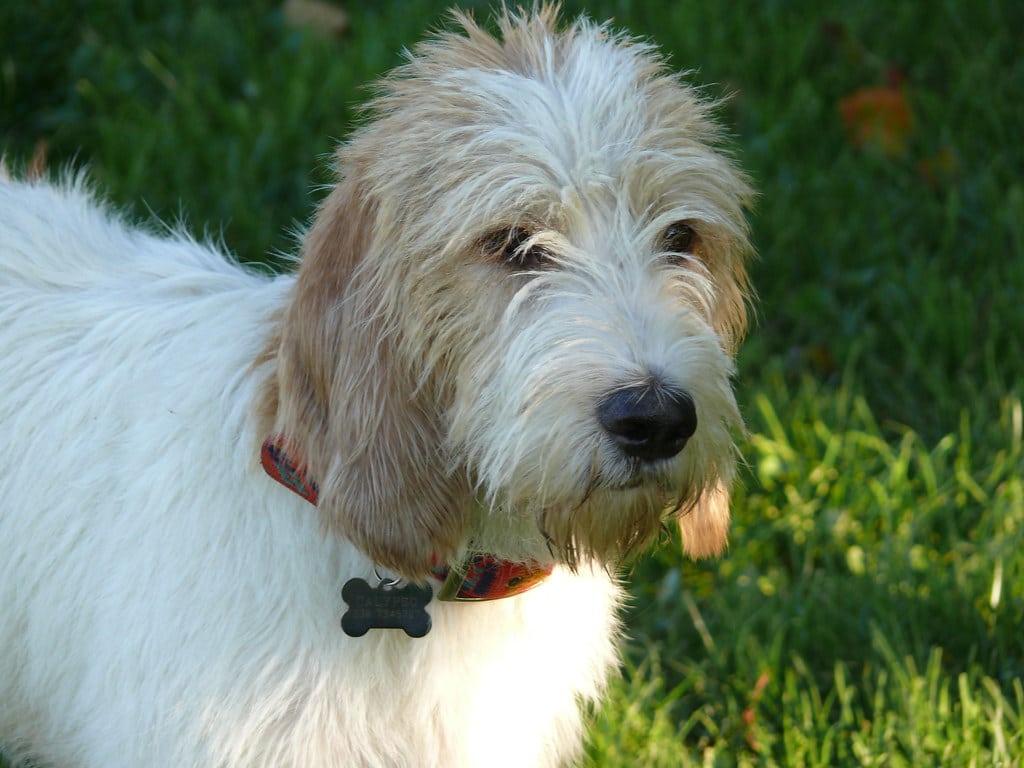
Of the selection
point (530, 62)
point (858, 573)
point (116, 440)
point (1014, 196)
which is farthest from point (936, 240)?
point (116, 440)

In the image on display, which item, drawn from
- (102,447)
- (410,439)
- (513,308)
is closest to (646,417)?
(513,308)

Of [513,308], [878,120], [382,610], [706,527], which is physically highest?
[513,308]

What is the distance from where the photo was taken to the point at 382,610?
285 cm

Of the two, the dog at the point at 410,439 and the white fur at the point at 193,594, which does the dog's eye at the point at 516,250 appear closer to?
the dog at the point at 410,439

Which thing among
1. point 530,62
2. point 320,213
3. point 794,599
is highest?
point 530,62

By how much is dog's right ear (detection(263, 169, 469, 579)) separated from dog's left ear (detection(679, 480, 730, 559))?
586 millimetres

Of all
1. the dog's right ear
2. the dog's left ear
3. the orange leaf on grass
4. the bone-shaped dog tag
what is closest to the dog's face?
the dog's right ear

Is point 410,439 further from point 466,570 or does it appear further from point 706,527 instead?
point 706,527

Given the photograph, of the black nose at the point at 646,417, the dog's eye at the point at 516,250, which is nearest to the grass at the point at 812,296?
the black nose at the point at 646,417

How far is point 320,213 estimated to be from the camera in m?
2.93

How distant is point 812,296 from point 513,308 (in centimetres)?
291

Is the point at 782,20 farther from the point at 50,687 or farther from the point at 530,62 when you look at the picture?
the point at 50,687

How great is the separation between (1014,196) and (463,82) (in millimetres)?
3461

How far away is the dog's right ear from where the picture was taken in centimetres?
273
